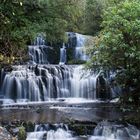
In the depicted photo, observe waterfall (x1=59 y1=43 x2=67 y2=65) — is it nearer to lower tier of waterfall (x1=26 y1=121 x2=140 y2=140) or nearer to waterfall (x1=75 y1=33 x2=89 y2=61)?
waterfall (x1=75 y1=33 x2=89 y2=61)

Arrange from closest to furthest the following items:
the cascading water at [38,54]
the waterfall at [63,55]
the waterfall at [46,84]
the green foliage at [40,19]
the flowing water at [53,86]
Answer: the green foliage at [40,19] < the flowing water at [53,86] < the waterfall at [46,84] < the cascading water at [38,54] < the waterfall at [63,55]

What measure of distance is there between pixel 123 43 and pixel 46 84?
21.5 feet

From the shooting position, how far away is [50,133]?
41.8 feet

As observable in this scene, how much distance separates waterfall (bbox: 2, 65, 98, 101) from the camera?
18922 mm

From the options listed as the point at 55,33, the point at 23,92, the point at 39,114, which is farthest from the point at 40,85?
the point at 39,114

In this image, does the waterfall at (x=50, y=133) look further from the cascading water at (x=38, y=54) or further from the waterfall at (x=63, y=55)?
the waterfall at (x=63, y=55)

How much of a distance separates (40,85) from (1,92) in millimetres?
1861

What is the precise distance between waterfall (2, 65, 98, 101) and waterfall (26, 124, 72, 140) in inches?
229

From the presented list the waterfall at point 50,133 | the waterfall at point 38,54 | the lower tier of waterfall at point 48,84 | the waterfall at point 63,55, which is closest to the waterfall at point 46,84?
the lower tier of waterfall at point 48,84

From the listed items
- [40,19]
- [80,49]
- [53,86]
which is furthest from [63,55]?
[40,19]

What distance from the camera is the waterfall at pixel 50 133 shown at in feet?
41.4

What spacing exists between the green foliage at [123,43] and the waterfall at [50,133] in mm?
3010

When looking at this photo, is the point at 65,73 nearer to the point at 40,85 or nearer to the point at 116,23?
the point at 40,85

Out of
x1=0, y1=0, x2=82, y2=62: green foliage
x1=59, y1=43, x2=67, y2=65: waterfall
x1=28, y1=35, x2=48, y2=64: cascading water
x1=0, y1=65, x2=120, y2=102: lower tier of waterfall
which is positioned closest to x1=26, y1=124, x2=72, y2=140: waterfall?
x1=0, y1=0, x2=82, y2=62: green foliage
